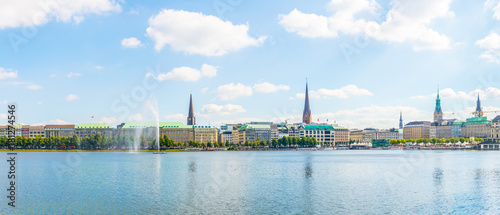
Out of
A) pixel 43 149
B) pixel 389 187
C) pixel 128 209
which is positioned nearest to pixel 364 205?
pixel 389 187

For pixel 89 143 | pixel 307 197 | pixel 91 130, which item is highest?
pixel 91 130

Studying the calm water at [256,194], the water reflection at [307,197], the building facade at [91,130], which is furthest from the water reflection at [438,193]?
the building facade at [91,130]

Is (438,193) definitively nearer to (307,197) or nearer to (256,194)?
(307,197)

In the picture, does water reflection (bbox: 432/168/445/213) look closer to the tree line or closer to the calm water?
the calm water

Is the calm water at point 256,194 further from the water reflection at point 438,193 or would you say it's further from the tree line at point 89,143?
the tree line at point 89,143

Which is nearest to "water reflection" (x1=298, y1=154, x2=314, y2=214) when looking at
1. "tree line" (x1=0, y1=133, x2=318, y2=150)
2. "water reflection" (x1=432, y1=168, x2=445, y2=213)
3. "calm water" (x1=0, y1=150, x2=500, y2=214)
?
"calm water" (x1=0, y1=150, x2=500, y2=214)

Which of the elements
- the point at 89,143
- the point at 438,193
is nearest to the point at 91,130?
the point at 89,143

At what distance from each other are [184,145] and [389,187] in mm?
143513

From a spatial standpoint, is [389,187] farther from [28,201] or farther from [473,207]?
[28,201]

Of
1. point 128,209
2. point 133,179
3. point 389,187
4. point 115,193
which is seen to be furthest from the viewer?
point 133,179

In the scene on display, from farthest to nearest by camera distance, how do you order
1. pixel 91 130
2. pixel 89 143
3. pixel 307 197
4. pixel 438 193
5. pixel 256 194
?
pixel 91 130, pixel 89 143, pixel 438 193, pixel 256 194, pixel 307 197

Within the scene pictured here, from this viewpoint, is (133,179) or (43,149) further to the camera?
(43,149)

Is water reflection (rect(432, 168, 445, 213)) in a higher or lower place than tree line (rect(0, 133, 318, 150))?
lower

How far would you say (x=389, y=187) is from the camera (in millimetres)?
43656
